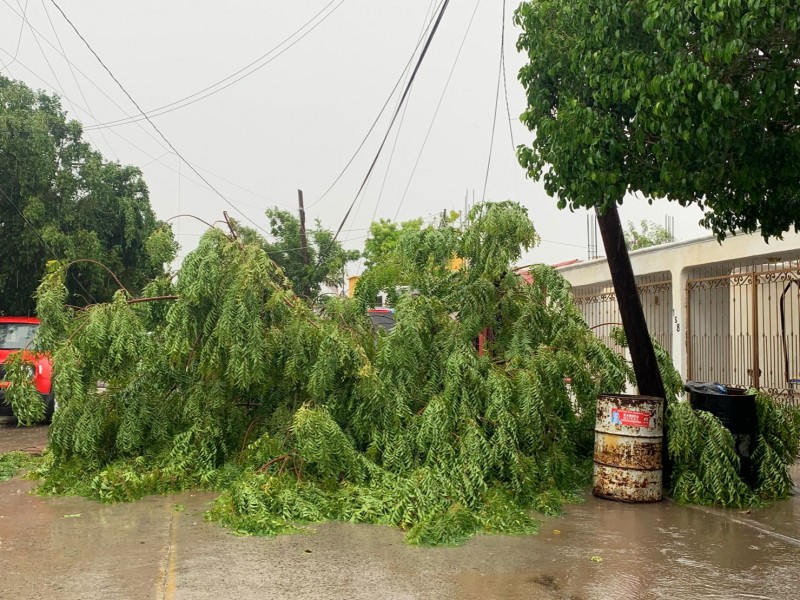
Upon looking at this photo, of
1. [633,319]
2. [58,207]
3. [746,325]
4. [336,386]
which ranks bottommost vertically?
[336,386]

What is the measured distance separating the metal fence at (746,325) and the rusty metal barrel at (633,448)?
352 centimetres

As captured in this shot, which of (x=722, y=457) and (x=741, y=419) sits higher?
(x=741, y=419)

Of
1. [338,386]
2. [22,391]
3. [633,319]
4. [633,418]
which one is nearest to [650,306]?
[633,319]

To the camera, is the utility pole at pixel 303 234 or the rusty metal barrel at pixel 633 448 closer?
the rusty metal barrel at pixel 633 448

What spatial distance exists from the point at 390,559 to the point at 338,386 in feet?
8.97

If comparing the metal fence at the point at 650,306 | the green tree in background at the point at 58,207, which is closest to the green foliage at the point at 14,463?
the metal fence at the point at 650,306

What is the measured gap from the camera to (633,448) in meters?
7.58

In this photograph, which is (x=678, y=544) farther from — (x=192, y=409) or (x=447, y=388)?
(x=192, y=409)

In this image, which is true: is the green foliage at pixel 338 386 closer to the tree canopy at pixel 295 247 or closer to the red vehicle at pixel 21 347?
the red vehicle at pixel 21 347

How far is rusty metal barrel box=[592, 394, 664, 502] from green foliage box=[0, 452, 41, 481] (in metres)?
6.57

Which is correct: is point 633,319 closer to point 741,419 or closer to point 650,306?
point 741,419

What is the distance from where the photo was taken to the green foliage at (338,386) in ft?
24.5

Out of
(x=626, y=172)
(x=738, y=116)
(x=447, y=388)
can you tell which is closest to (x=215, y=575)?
(x=447, y=388)

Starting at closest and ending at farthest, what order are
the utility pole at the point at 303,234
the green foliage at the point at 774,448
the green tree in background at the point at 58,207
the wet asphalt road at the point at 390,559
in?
the wet asphalt road at the point at 390,559 < the green foliage at the point at 774,448 < the green tree in background at the point at 58,207 < the utility pole at the point at 303,234
